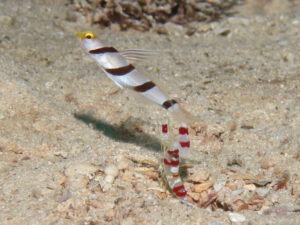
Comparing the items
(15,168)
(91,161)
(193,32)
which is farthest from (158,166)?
(193,32)

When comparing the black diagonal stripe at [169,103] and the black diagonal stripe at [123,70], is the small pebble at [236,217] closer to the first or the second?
the black diagonal stripe at [169,103]

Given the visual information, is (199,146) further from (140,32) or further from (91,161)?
(140,32)

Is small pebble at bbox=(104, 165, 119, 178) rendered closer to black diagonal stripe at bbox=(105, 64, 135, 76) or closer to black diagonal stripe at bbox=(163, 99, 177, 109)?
black diagonal stripe at bbox=(163, 99, 177, 109)

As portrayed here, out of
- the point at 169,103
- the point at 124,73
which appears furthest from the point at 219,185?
the point at 124,73

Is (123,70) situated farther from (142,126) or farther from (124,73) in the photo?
(142,126)

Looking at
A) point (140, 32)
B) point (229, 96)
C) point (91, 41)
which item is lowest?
point (140, 32)
